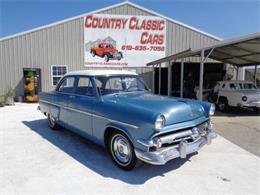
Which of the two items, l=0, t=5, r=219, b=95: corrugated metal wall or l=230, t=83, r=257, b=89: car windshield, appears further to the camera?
l=0, t=5, r=219, b=95: corrugated metal wall

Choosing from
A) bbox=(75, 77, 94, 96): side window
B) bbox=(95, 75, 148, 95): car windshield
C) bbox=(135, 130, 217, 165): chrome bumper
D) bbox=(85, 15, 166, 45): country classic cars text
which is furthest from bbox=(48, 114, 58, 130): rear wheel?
bbox=(85, 15, 166, 45): country classic cars text

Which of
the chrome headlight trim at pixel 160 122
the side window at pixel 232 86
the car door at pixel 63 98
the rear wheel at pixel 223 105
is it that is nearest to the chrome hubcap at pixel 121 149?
the chrome headlight trim at pixel 160 122

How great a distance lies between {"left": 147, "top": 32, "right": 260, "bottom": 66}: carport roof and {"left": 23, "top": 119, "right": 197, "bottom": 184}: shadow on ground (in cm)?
523

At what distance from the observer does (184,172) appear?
11.2ft

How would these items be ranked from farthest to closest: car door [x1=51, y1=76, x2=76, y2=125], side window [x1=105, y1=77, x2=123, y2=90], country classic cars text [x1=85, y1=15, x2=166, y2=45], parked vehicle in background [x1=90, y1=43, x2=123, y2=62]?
parked vehicle in background [x1=90, y1=43, x2=123, y2=62], country classic cars text [x1=85, y1=15, x2=166, y2=45], car door [x1=51, y1=76, x2=76, y2=125], side window [x1=105, y1=77, x2=123, y2=90]

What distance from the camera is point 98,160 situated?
3.91m

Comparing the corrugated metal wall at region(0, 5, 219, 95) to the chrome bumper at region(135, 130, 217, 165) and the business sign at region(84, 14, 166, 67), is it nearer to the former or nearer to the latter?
the business sign at region(84, 14, 166, 67)

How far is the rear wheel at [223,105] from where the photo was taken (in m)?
9.06

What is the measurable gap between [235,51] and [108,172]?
32.6 feet

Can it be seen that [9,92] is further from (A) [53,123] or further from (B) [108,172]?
(B) [108,172]

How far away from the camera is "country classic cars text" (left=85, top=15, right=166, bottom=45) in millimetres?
12969

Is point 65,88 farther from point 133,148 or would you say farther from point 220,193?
point 220,193

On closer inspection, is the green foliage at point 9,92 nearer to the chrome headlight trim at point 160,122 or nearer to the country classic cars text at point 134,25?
the country classic cars text at point 134,25

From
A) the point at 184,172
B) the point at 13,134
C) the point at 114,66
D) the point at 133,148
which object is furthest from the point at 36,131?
the point at 114,66
